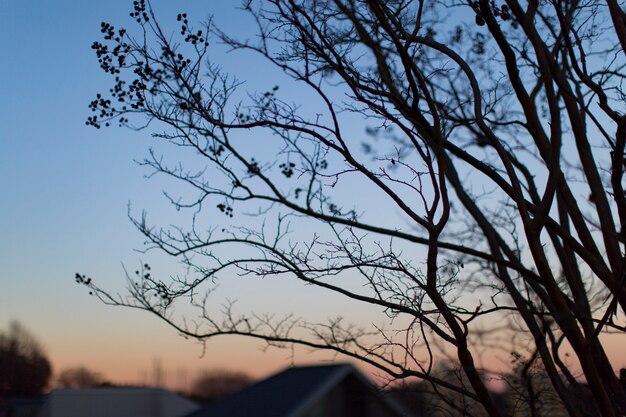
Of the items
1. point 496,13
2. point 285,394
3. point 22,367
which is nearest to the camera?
point 496,13

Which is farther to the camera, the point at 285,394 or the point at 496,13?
the point at 285,394

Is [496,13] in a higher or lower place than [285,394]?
higher

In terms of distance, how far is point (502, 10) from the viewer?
6.04m

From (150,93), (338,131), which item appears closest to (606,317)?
(338,131)

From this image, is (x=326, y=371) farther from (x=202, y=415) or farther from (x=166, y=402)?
(x=166, y=402)

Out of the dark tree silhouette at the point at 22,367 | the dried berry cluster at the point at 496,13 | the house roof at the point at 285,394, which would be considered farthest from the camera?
the dark tree silhouette at the point at 22,367

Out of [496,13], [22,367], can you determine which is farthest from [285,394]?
[22,367]

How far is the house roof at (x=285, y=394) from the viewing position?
14133 mm

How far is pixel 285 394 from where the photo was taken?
15.0 metres

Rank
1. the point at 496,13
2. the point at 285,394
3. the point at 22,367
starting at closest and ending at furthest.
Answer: the point at 496,13
the point at 285,394
the point at 22,367

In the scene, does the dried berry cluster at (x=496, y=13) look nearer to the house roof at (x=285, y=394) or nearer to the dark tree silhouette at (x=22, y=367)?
the house roof at (x=285, y=394)

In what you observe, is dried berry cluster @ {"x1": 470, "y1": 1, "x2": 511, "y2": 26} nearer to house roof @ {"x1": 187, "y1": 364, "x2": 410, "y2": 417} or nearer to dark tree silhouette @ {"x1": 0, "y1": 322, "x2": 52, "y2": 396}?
house roof @ {"x1": 187, "y1": 364, "x2": 410, "y2": 417}

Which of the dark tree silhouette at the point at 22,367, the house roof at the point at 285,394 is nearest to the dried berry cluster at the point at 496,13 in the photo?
the house roof at the point at 285,394

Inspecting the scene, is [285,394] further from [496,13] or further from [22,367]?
[22,367]
